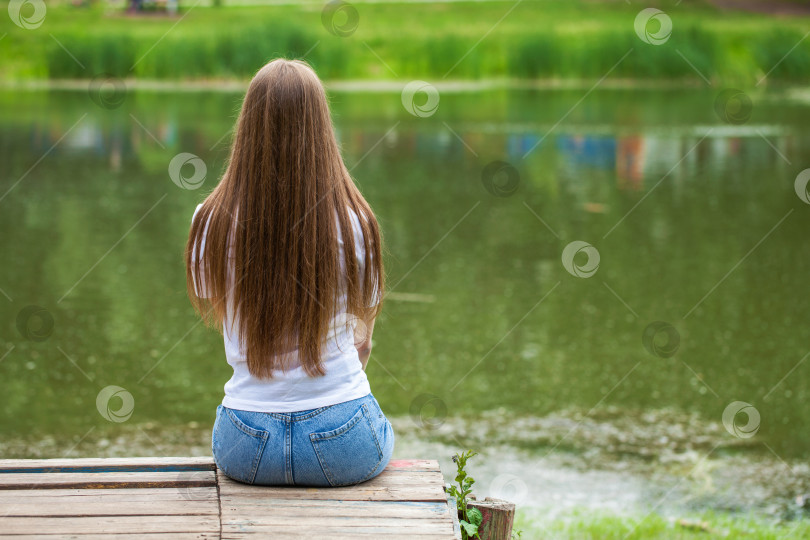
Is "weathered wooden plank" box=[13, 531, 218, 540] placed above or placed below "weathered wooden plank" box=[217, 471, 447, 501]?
below

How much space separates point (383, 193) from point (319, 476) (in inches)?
334

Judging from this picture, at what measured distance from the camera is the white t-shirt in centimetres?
222

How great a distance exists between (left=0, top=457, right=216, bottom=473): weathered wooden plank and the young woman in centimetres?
11

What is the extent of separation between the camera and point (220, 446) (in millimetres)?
2234

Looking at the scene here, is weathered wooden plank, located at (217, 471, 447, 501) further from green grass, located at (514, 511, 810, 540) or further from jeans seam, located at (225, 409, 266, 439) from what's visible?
green grass, located at (514, 511, 810, 540)

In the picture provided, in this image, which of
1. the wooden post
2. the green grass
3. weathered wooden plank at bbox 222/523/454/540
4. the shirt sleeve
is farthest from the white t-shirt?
the green grass

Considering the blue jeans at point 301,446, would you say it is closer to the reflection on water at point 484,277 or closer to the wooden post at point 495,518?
the wooden post at point 495,518

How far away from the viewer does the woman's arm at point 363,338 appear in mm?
2371

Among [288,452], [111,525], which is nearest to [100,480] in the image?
[111,525]

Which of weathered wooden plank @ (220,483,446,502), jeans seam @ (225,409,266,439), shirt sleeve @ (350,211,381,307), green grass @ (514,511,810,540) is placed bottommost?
green grass @ (514,511,810,540)

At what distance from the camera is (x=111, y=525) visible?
6.66ft

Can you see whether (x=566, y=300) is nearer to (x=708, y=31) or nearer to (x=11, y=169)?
(x=11, y=169)

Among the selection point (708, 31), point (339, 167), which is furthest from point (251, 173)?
point (708, 31)

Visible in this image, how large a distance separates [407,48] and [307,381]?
25193 millimetres
